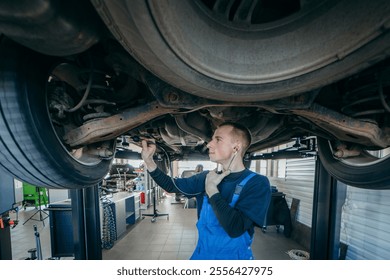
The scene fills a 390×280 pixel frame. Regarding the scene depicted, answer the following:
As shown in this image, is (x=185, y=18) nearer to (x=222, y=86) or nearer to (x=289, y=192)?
(x=222, y=86)

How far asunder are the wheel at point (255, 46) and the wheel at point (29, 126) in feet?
1.15

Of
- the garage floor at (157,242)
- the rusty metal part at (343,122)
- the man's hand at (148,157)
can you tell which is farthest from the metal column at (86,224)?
the rusty metal part at (343,122)

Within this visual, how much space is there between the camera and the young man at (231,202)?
0.66 meters

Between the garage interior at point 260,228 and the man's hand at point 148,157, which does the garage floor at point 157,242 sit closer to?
the garage interior at point 260,228

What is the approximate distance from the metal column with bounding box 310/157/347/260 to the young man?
1.13 metres

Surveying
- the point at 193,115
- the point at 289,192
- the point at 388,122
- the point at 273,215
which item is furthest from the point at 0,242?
the point at 289,192

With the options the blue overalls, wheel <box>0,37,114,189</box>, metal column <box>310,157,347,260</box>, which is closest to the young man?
the blue overalls

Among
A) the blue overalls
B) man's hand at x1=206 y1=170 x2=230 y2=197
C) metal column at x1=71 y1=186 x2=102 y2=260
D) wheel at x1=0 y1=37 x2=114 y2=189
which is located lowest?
metal column at x1=71 y1=186 x2=102 y2=260

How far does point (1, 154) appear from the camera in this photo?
0.59m

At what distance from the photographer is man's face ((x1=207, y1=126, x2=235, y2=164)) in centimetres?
79

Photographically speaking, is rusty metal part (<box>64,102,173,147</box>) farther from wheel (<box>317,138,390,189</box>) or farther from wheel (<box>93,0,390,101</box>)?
wheel (<box>317,138,390,189</box>)

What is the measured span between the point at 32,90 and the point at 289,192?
3545 mm

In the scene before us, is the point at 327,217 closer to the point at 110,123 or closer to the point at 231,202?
the point at 231,202

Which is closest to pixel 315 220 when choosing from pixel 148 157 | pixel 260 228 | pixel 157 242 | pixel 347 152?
pixel 260 228
